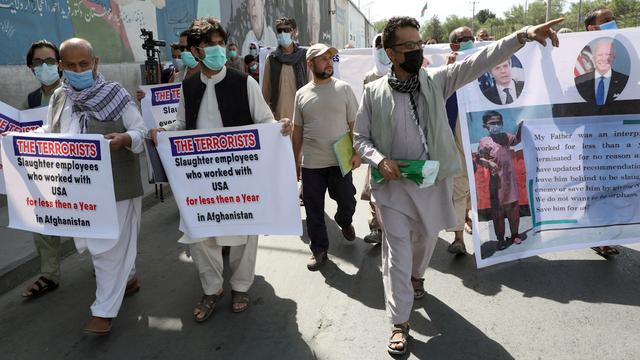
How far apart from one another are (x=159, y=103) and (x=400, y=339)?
4075 mm

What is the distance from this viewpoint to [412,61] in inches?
115

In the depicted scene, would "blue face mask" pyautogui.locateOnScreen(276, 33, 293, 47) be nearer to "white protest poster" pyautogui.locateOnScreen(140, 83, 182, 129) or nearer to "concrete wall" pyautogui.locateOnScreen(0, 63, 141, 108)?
"white protest poster" pyautogui.locateOnScreen(140, 83, 182, 129)

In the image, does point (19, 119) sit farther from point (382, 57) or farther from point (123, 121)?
point (382, 57)

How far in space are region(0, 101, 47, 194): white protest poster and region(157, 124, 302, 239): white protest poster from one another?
1366 mm

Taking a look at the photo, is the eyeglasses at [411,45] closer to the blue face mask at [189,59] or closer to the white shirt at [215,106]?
the white shirt at [215,106]

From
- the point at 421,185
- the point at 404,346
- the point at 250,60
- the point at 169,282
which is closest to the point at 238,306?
the point at 169,282

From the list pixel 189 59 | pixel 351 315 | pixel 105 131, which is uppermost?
pixel 189 59

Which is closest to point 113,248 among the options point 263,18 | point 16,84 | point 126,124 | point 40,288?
point 126,124

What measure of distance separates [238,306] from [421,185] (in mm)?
1560

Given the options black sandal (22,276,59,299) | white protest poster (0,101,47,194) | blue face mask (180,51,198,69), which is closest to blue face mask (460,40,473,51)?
blue face mask (180,51,198,69)

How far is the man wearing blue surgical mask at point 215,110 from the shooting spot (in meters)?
3.35

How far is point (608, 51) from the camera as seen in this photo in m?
3.79

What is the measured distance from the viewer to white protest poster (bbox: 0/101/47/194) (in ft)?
13.0

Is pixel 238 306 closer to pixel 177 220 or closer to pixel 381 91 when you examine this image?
pixel 381 91
